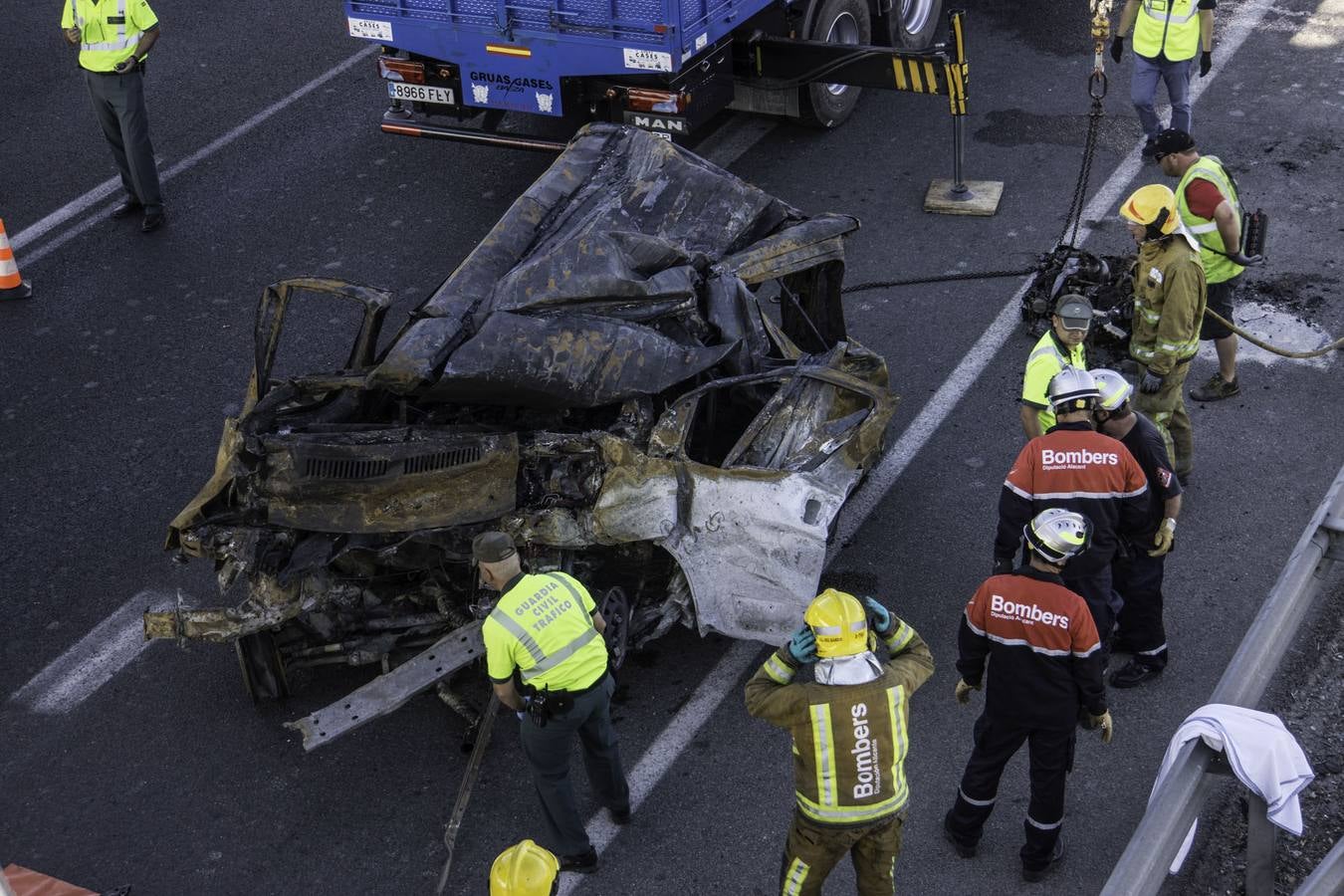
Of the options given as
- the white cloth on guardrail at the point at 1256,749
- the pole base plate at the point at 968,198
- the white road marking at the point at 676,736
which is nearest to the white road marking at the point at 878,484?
the white road marking at the point at 676,736

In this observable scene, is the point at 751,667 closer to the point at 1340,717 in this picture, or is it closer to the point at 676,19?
the point at 1340,717

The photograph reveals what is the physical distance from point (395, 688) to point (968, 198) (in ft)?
18.4

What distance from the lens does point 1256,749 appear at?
14.1 ft

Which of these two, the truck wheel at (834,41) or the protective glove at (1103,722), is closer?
the protective glove at (1103,722)

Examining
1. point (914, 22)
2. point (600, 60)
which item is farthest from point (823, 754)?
point (914, 22)

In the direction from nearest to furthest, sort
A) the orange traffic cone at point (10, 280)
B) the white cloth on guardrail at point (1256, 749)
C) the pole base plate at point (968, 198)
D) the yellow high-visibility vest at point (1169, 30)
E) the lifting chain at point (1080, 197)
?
the white cloth on guardrail at point (1256, 749) < the lifting chain at point (1080, 197) < the orange traffic cone at point (10, 280) < the yellow high-visibility vest at point (1169, 30) < the pole base plate at point (968, 198)

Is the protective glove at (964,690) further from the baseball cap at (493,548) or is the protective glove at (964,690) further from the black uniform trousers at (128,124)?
the black uniform trousers at (128,124)

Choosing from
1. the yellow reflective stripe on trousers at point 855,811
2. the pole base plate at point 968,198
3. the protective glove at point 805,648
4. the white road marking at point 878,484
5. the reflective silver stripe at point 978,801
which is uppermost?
the protective glove at point 805,648

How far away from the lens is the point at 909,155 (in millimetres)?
10320

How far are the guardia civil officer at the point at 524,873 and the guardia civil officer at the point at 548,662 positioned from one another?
53.0 inches

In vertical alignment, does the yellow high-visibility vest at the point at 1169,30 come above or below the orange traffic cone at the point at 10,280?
above

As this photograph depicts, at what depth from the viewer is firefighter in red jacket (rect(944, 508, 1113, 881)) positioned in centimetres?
482

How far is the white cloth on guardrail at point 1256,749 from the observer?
4.23m

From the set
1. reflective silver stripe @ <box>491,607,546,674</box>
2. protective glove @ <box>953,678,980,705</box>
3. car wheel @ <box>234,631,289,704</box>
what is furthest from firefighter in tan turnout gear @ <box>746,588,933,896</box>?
car wheel @ <box>234,631,289,704</box>
